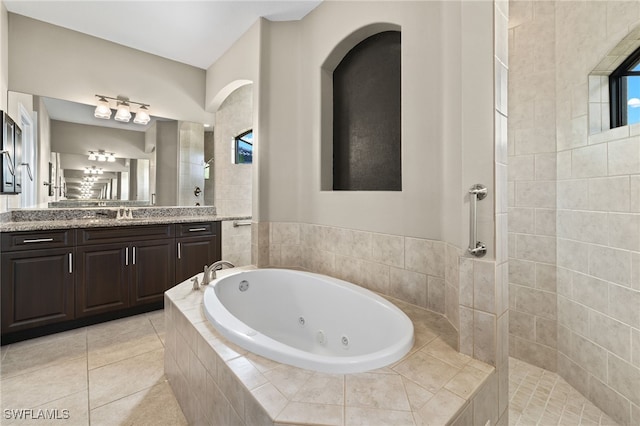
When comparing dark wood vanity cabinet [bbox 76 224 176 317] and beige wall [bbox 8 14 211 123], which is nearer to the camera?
dark wood vanity cabinet [bbox 76 224 176 317]

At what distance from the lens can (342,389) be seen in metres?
0.92

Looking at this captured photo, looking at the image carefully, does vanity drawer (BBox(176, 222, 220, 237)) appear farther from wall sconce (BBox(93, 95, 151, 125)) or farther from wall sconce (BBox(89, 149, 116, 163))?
wall sconce (BBox(93, 95, 151, 125))

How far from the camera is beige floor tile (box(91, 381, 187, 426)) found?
4.68ft

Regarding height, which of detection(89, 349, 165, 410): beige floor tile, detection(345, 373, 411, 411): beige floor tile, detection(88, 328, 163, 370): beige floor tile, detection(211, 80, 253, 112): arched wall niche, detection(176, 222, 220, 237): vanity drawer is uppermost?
detection(211, 80, 253, 112): arched wall niche

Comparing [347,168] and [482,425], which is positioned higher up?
[347,168]

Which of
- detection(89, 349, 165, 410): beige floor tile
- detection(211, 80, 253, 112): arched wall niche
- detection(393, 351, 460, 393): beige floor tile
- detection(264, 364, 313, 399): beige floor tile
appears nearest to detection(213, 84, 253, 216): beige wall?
detection(211, 80, 253, 112): arched wall niche

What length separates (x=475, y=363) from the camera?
3.52 feet

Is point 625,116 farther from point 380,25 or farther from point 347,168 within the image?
point 347,168

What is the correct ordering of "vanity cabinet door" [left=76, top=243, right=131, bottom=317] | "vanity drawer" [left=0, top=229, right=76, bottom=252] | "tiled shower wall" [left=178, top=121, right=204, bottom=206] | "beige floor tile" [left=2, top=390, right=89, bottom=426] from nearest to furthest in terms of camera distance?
"beige floor tile" [left=2, top=390, right=89, bottom=426] < "vanity drawer" [left=0, top=229, right=76, bottom=252] < "vanity cabinet door" [left=76, top=243, right=131, bottom=317] < "tiled shower wall" [left=178, top=121, right=204, bottom=206]

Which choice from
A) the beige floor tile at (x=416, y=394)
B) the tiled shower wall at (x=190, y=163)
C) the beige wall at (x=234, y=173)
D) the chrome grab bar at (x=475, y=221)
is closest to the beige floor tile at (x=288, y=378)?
the beige floor tile at (x=416, y=394)

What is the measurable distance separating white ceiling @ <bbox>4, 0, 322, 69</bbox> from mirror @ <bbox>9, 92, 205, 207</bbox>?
0.73m

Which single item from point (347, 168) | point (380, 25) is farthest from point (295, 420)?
point (380, 25)

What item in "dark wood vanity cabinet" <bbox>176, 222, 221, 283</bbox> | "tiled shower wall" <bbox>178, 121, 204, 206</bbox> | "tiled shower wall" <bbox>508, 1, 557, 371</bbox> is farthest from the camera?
"tiled shower wall" <bbox>178, 121, 204, 206</bbox>

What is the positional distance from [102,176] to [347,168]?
2.60m
